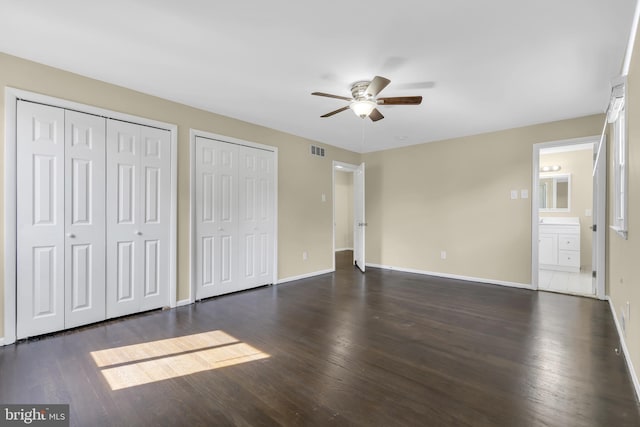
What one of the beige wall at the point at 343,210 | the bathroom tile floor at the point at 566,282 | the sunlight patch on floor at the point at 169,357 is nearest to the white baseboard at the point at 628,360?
the bathroom tile floor at the point at 566,282

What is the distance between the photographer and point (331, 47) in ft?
7.86

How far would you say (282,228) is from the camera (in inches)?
190

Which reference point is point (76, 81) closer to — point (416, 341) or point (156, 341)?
point (156, 341)

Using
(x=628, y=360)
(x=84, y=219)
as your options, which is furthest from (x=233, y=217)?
(x=628, y=360)

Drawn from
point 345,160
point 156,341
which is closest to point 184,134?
point 156,341

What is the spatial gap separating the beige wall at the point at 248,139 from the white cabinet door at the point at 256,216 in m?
0.20

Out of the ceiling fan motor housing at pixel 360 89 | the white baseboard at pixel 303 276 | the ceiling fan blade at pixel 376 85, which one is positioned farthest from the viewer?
the white baseboard at pixel 303 276

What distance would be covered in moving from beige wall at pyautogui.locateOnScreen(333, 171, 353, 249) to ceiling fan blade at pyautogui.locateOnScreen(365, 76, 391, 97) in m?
6.18

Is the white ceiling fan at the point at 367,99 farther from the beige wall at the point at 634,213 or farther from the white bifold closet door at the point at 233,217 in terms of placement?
the white bifold closet door at the point at 233,217

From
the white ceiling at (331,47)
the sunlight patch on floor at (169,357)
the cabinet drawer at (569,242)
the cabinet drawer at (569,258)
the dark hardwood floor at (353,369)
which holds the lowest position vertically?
the sunlight patch on floor at (169,357)

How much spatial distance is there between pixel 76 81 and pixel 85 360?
Result: 8.30 ft

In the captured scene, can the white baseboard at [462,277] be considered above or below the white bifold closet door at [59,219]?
below

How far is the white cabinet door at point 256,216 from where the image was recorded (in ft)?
14.1

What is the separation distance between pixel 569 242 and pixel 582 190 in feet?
3.40
